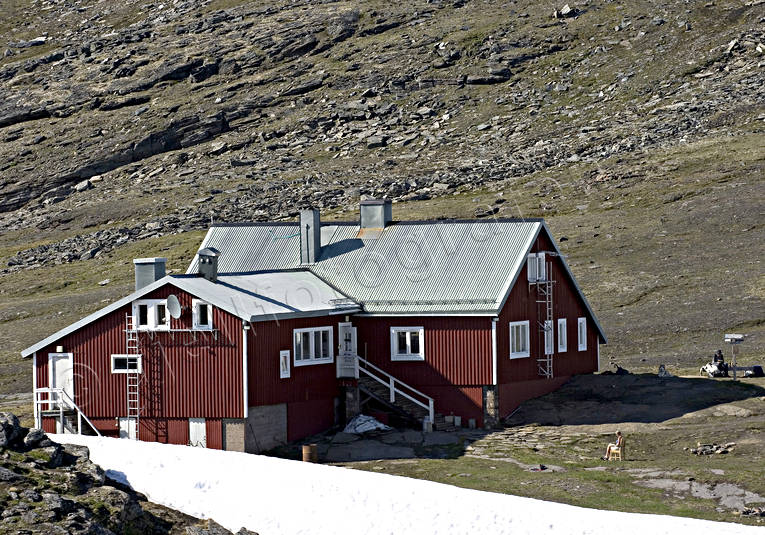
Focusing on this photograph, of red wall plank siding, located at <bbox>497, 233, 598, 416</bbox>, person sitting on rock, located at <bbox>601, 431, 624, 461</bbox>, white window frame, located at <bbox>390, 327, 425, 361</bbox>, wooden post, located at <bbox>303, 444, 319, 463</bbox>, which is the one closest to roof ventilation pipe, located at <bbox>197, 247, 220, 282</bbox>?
white window frame, located at <bbox>390, 327, 425, 361</bbox>

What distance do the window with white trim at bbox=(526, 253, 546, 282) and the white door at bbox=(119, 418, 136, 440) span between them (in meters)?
16.5

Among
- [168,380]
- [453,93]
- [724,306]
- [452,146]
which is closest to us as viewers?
[168,380]

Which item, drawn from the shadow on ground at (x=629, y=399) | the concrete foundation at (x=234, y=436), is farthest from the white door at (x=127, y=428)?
the shadow on ground at (x=629, y=399)

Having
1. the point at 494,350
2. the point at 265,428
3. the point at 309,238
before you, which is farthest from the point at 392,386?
the point at 309,238

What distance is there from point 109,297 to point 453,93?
6872cm

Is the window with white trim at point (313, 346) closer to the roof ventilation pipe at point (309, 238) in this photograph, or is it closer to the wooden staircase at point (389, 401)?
the wooden staircase at point (389, 401)

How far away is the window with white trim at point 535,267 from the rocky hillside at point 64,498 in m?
20.8

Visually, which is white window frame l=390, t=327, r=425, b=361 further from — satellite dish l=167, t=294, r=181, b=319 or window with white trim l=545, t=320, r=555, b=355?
satellite dish l=167, t=294, r=181, b=319

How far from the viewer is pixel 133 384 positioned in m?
48.0

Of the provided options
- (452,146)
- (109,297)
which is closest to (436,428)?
(109,297)

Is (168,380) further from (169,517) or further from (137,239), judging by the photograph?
(137,239)

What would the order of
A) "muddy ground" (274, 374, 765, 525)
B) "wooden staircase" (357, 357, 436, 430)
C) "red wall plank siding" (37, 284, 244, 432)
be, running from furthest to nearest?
"wooden staircase" (357, 357, 436, 430) < "red wall plank siding" (37, 284, 244, 432) < "muddy ground" (274, 374, 765, 525)

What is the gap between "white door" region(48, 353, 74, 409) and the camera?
48875 millimetres

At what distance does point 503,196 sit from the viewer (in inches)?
4599
